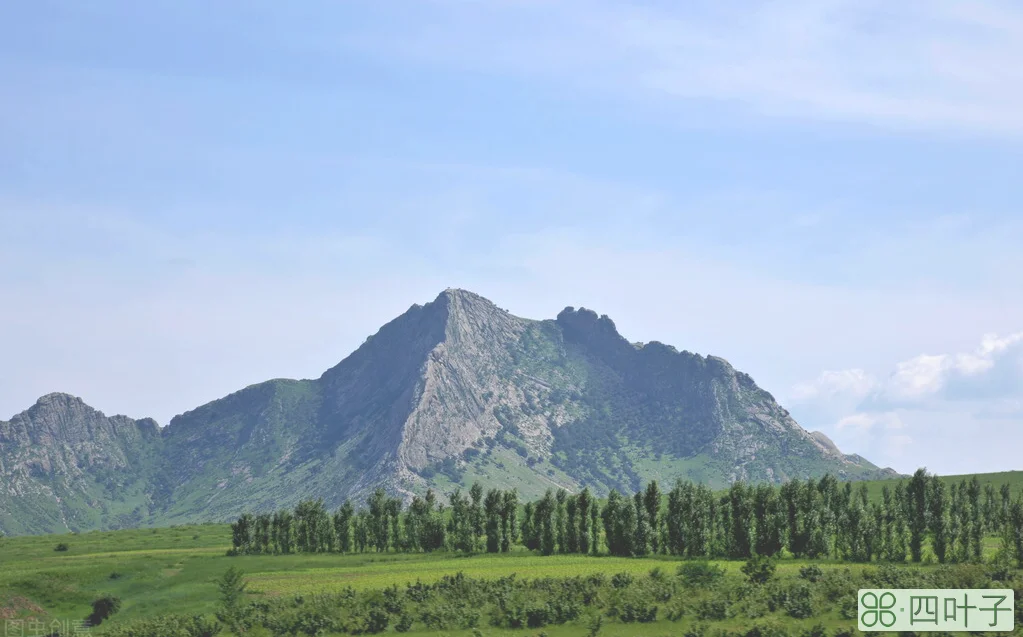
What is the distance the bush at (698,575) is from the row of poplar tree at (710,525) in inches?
1605

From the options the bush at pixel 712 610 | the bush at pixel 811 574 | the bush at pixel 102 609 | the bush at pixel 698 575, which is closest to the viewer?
the bush at pixel 712 610

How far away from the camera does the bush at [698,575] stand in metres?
100

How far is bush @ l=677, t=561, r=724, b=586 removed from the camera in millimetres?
100481

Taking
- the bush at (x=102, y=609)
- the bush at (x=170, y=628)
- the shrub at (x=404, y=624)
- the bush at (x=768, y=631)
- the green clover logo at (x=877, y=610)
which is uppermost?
the green clover logo at (x=877, y=610)

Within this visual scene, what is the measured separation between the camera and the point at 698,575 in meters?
108

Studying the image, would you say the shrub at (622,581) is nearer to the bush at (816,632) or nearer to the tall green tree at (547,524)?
the bush at (816,632)

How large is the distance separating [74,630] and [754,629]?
71992mm

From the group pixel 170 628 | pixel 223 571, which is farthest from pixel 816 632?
pixel 223 571

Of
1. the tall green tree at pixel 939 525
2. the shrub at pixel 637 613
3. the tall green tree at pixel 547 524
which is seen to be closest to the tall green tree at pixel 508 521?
the tall green tree at pixel 547 524

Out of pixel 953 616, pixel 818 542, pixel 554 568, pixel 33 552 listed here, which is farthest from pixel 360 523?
pixel 953 616

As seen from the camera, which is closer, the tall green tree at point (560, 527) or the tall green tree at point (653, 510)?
the tall green tree at point (653, 510)

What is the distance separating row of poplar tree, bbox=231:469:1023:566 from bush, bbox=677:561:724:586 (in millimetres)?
40759

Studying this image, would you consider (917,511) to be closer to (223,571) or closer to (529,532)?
(529,532)

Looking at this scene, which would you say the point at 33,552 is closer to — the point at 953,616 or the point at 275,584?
the point at 275,584
